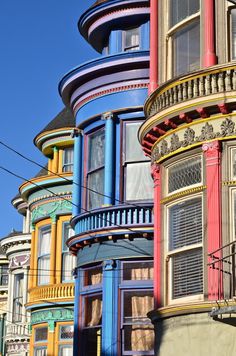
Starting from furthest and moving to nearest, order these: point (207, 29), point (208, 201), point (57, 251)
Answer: point (57, 251), point (207, 29), point (208, 201)

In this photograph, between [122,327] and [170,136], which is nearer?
[170,136]

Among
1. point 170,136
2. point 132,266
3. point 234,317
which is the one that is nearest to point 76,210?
point 132,266

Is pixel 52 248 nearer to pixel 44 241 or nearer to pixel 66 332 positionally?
pixel 44 241

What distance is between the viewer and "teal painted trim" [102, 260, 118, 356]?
67.9 feet

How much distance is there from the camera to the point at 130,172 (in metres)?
22.2

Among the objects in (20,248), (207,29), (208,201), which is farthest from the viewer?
(20,248)

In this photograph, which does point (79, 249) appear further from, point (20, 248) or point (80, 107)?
point (20, 248)

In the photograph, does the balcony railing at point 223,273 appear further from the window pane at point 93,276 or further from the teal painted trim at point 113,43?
the teal painted trim at point 113,43

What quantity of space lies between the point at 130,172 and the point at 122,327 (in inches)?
158

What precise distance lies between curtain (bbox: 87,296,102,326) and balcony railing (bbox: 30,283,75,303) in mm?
6563

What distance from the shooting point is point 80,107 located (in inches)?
932

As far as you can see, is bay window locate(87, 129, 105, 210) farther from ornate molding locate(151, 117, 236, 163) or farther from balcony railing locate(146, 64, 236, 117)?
balcony railing locate(146, 64, 236, 117)

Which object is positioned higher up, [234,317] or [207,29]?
[207,29]

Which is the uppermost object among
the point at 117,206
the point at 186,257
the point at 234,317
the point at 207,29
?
the point at 207,29
